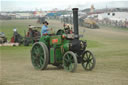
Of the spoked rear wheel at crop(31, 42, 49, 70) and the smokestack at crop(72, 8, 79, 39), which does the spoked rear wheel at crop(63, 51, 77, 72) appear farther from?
the spoked rear wheel at crop(31, 42, 49, 70)

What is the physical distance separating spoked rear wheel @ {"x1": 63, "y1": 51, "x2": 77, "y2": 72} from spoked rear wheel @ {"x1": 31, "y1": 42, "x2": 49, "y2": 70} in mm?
721

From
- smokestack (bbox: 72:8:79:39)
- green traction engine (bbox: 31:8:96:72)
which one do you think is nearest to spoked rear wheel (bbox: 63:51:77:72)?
green traction engine (bbox: 31:8:96:72)

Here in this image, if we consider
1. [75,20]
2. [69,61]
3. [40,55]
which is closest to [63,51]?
[69,61]

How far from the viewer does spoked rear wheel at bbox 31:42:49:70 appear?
34.1 feet

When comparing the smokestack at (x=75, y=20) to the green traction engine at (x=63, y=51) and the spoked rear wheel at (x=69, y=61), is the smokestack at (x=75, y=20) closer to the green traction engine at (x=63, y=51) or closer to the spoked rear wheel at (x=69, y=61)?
the green traction engine at (x=63, y=51)

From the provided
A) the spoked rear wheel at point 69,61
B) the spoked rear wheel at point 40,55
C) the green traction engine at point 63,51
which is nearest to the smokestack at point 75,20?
the green traction engine at point 63,51

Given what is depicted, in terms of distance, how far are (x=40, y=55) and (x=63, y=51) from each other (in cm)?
96

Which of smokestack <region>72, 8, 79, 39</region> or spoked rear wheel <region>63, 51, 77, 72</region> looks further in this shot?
smokestack <region>72, 8, 79, 39</region>

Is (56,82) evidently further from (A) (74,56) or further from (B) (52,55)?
(B) (52,55)

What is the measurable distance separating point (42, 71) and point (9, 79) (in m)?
1.92

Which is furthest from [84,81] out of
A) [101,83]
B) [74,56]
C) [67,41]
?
[67,41]

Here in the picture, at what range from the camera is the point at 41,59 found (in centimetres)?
1078

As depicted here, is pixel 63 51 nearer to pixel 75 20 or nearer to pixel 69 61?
pixel 69 61

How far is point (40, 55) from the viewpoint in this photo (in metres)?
10.8
